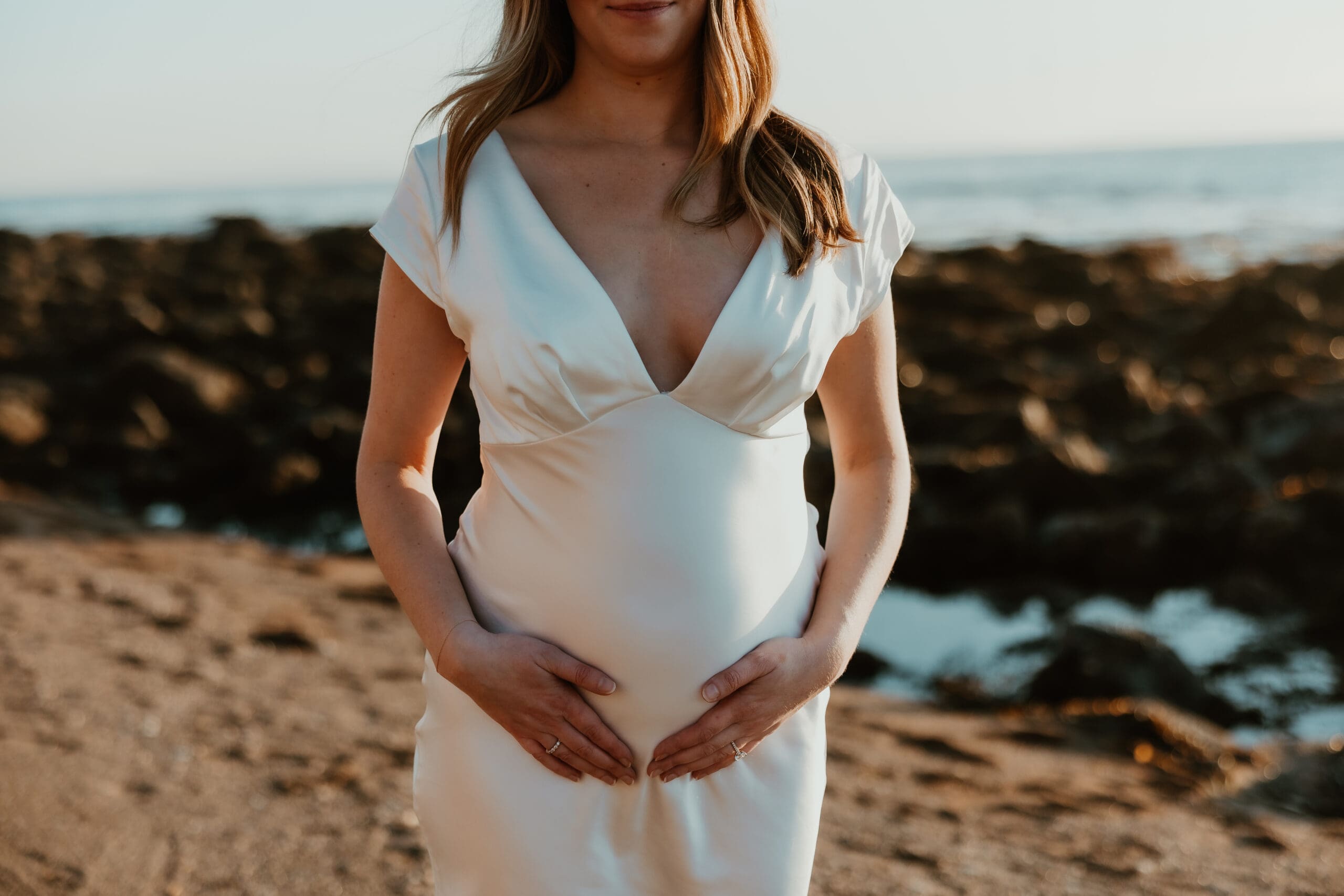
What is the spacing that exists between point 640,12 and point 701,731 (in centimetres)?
107

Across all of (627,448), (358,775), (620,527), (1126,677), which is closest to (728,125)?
(627,448)

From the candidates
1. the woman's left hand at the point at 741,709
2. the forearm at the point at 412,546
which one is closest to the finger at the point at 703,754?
the woman's left hand at the point at 741,709

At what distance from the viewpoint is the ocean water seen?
2822 cm

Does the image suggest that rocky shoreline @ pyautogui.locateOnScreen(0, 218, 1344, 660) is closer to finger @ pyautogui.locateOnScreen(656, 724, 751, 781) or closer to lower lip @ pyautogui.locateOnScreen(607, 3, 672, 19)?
finger @ pyautogui.locateOnScreen(656, 724, 751, 781)

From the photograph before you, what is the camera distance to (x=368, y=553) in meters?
7.86

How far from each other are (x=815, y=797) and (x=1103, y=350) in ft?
39.7

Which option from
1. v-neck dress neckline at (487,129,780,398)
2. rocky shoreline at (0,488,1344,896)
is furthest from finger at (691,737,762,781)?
rocky shoreline at (0,488,1344,896)

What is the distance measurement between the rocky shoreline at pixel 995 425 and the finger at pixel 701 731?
574 cm

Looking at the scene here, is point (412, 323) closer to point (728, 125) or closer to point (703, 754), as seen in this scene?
point (728, 125)

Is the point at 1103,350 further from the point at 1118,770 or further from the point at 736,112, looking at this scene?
the point at 736,112

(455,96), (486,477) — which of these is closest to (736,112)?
(455,96)

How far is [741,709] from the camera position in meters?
1.72

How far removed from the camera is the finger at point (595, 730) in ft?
5.59

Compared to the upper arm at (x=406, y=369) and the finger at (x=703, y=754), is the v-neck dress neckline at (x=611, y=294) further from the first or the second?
the finger at (x=703, y=754)
